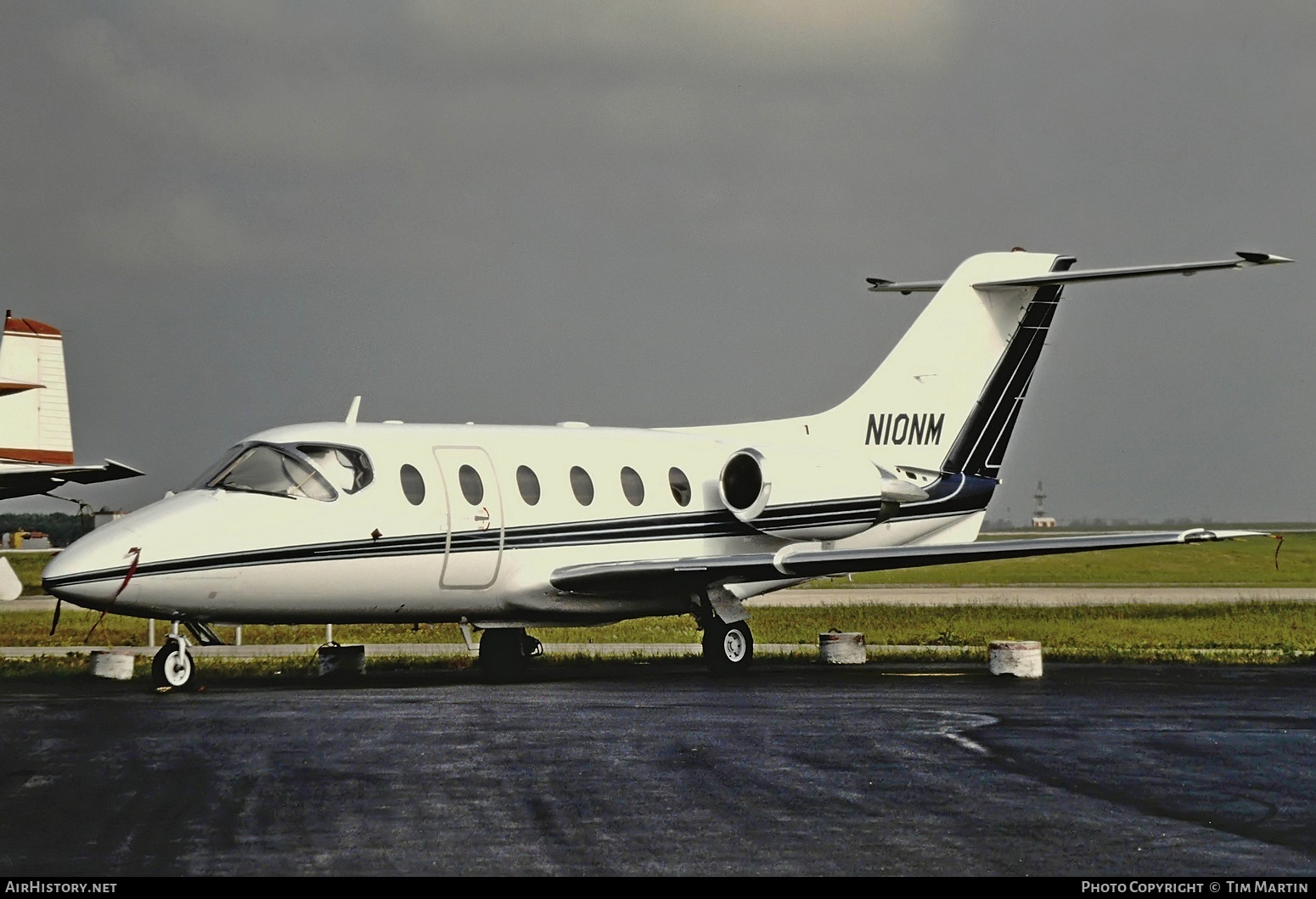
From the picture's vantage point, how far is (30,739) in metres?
13.8

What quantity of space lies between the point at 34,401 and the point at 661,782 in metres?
37.0

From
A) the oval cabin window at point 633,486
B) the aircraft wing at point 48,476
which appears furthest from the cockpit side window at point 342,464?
the aircraft wing at point 48,476

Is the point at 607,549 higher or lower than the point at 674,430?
lower

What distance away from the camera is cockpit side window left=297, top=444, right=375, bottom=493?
774 inches

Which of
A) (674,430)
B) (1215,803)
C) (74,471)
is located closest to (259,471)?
(674,430)

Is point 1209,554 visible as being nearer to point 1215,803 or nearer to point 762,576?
point 762,576

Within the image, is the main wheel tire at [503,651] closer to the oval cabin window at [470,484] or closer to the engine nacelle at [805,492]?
the oval cabin window at [470,484]

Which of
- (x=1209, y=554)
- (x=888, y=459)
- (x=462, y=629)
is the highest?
(x=888, y=459)

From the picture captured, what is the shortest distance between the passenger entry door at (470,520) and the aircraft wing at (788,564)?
3.47 ft

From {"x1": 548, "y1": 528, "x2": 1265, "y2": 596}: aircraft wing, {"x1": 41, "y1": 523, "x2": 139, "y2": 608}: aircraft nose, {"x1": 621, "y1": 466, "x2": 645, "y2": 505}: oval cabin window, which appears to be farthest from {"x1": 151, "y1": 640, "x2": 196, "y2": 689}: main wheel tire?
{"x1": 621, "y1": 466, "x2": 645, "y2": 505}: oval cabin window

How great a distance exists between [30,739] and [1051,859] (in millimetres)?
9249

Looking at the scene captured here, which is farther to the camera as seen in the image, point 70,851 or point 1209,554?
point 1209,554
